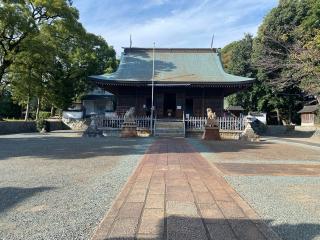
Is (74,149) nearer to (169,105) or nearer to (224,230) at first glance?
(224,230)

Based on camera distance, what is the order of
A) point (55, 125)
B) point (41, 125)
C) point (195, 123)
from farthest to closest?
point (55, 125)
point (41, 125)
point (195, 123)

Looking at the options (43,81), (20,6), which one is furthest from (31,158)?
(43,81)

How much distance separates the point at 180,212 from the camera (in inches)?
186

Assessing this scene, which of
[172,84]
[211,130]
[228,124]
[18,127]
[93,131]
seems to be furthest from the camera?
[18,127]

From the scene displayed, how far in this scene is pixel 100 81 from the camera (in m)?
23.8

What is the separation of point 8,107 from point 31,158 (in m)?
44.2

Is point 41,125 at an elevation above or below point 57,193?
above

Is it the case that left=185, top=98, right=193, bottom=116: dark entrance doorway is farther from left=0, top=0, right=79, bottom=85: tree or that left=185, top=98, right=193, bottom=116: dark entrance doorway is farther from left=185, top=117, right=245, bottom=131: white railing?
left=0, top=0, right=79, bottom=85: tree

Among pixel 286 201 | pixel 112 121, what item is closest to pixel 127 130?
pixel 112 121

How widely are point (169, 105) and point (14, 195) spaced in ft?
73.8

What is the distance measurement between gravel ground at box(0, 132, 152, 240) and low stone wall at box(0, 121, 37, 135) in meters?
16.9

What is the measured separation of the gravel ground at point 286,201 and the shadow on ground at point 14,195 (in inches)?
136

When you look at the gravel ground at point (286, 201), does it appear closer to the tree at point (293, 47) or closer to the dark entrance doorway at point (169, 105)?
the tree at point (293, 47)

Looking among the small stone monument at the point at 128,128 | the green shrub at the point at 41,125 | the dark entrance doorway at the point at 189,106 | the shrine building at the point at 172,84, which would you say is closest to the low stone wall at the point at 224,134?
the shrine building at the point at 172,84
